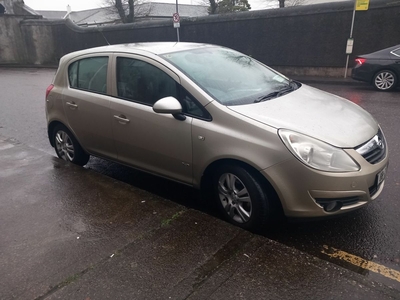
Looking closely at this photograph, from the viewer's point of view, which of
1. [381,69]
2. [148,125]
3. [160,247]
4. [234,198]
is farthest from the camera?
[381,69]

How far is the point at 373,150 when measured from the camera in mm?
3180

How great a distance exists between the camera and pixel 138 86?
13.1 feet

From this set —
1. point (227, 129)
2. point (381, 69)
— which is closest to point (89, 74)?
point (227, 129)

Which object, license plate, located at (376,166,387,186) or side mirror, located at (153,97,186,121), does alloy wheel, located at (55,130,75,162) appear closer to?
side mirror, located at (153,97,186,121)

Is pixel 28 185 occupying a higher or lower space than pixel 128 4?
lower

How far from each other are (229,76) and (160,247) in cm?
200

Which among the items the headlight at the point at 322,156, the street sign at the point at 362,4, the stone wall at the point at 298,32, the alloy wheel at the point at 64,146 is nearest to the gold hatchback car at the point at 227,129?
the headlight at the point at 322,156

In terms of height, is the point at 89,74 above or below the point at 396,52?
above

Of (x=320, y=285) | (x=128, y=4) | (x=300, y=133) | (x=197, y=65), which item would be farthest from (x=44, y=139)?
(x=128, y=4)

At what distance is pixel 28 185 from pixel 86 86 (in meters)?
1.39

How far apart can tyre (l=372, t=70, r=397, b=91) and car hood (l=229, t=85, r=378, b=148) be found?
24.3ft

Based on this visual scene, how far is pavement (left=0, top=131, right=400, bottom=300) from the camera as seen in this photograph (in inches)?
97.0

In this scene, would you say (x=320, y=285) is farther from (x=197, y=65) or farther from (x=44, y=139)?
(x=44, y=139)

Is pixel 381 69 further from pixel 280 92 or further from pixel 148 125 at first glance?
pixel 148 125
